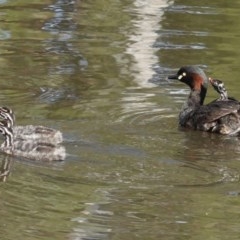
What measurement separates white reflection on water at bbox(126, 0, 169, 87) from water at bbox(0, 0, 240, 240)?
15 millimetres

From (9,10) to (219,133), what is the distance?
21.9 ft

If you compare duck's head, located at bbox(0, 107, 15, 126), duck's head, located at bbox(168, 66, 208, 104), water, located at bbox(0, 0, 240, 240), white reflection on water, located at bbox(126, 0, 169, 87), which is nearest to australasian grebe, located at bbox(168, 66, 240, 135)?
water, located at bbox(0, 0, 240, 240)

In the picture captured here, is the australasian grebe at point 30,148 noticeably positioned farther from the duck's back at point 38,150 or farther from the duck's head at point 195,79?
the duck's head at point 195,79

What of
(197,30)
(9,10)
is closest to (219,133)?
(197,30)

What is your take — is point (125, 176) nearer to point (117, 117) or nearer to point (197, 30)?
point (117, 117)

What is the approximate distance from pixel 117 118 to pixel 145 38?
4.29m

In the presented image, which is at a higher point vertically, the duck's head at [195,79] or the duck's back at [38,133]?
the duck's back at [38,133]

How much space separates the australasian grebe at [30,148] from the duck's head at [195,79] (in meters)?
2.72

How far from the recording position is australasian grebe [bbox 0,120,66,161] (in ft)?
36.6

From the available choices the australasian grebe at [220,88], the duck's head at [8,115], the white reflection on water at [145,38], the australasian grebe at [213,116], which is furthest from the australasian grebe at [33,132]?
the white reflection on water at [145,38]

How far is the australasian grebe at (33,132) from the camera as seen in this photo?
1136cm

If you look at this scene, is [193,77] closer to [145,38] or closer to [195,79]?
[195,79]

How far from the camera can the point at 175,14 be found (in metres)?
18.9

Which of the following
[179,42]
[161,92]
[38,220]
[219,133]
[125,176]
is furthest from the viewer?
[179,42]
